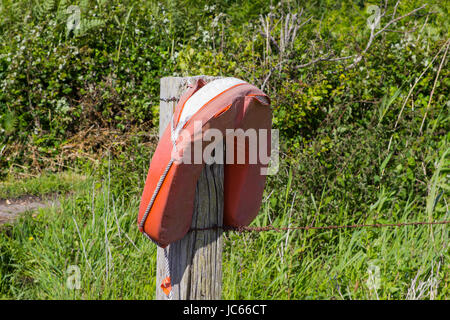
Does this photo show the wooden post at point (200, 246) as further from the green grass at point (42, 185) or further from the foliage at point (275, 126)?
the green grass at point (42, 185)

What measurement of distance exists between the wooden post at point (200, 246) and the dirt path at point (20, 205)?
2239 mm

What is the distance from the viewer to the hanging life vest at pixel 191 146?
1996mm

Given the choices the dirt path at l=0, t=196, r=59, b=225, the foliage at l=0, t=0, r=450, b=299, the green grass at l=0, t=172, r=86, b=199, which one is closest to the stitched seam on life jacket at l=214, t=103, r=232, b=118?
the foliage at l=0, t=0, r=450, b=299

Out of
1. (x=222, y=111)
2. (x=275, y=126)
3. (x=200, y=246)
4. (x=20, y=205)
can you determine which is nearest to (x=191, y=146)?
(x=222, y=111)

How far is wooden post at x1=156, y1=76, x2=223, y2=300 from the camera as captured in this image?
2.19 metres

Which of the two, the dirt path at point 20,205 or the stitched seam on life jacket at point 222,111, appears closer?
the stitched seam on life jacket at point 222,111

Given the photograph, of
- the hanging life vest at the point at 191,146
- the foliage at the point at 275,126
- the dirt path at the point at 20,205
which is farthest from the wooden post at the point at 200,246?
the dirt path at the point at 20,205

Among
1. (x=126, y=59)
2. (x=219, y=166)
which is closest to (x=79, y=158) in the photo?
(x=126, y=59)

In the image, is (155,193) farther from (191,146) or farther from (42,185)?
(42,185)

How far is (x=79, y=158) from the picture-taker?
18.0ft

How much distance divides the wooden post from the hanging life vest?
68 mm

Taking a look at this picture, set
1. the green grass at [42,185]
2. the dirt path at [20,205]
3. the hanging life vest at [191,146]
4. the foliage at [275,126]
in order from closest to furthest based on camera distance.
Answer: the hanging life vest at [191,146] → the foliage at [275,126] → the dirt path at [20,205] → the green grass at [42,185]

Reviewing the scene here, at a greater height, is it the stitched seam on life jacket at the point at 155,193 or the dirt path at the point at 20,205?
the stitched seam on life jacket at the point at 155,193

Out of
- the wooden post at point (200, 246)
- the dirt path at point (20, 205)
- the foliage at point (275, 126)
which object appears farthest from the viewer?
the dirt path at point (20, 205)
